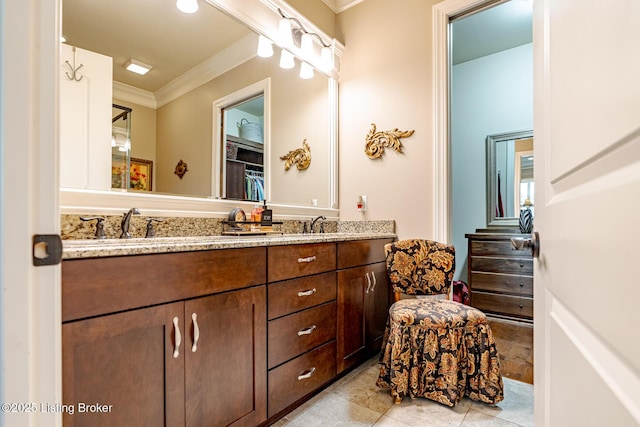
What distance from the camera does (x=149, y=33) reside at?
1.58m

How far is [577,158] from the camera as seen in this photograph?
1.69 ft

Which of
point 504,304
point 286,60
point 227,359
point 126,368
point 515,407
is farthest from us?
point 504,304

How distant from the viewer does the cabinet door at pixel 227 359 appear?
1.11 metres

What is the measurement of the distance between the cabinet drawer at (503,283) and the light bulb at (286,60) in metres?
2.61

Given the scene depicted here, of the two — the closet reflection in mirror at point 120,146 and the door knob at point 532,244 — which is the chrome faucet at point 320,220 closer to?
the closet reflection in mirror at point 120,146

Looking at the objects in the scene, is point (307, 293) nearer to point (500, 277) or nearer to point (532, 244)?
point (532, 244)

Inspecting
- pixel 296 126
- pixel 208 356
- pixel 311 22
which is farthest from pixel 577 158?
pixel 311 22

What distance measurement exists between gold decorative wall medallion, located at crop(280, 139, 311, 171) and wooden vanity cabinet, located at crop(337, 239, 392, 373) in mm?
857

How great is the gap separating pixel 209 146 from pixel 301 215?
0.90 m

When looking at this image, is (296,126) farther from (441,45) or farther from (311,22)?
(441,45)

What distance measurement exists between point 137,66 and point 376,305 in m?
2.01

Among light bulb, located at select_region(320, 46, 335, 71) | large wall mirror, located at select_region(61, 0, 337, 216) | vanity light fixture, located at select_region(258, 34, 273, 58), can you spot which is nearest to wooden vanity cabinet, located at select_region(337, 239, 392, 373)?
large wall mirror, located at select_region(61, 0, 337, 216)

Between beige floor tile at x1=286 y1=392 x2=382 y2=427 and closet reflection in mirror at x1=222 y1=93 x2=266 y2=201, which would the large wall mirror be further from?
beige floor tile at x1=286 y1=392 x2=382 y2=427

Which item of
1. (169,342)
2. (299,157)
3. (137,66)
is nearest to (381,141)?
(299,157)
